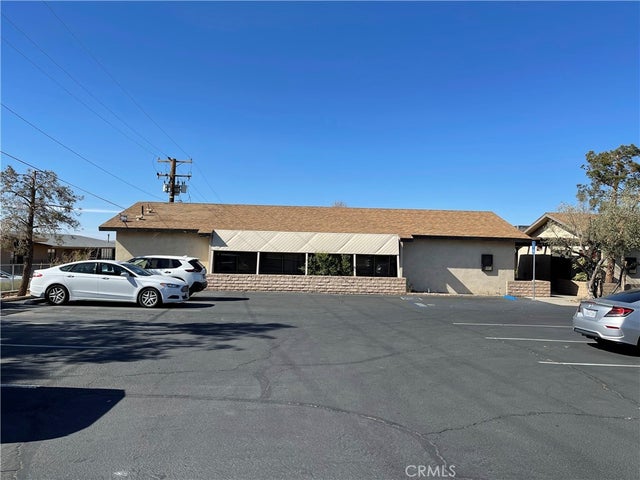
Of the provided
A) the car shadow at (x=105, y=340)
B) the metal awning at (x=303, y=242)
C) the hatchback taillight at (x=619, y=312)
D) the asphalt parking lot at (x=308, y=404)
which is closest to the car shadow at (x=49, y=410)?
the asphalt parking lot at (x=308, y=404)

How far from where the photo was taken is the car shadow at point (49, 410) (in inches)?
179

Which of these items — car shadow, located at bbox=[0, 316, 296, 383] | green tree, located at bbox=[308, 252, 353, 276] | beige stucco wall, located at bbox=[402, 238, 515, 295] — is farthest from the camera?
beige stucco wall, located at bbox=[402, 238, 515, 295]

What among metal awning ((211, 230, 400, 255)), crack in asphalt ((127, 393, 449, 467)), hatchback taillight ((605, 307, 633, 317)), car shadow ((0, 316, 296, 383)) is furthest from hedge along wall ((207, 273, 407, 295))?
crack in asphalt ((127, 393, 449, 467))

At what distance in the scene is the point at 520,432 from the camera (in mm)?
4895

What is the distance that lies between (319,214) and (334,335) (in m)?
18.5

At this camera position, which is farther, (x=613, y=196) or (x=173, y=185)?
(x=173, y=185)

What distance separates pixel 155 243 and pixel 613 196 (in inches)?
932

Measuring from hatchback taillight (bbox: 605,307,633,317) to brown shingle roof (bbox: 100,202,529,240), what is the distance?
51.7 feet

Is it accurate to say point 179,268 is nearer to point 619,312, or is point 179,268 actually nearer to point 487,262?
point 619,312

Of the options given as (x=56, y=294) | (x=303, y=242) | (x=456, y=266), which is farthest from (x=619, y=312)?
(x=303, y=242)

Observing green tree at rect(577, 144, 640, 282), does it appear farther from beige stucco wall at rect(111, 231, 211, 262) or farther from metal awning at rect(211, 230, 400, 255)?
beige stucco wall at rect(111, 231, 211, 262)

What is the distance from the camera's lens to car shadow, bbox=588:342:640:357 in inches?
384

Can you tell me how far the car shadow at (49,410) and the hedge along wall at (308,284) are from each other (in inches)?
660

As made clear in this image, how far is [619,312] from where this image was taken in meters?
9.55
